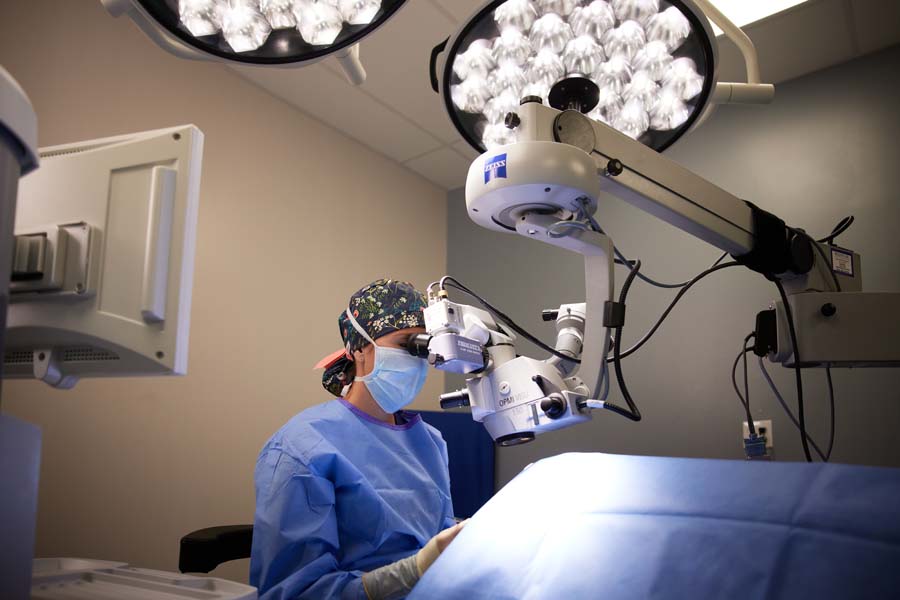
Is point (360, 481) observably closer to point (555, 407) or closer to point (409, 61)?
point (555, 407)

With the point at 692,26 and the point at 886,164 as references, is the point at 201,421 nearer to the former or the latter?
the point at 692,26

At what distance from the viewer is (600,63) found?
3.35 feet

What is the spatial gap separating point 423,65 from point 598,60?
1.84 meters

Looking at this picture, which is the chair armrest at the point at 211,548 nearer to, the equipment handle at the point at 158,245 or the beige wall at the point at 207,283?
the beige wall at the point at 207,283

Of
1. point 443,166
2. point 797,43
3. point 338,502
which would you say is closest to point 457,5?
point 443,166

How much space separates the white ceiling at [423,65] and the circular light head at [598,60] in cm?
116

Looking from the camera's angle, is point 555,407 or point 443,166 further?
point 443,166

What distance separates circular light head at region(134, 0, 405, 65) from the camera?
2.99 ft

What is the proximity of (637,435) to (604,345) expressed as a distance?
2061 mm

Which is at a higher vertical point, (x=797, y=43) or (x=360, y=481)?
(x=797, y=43)

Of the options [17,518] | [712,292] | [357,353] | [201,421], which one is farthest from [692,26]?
[201,421]

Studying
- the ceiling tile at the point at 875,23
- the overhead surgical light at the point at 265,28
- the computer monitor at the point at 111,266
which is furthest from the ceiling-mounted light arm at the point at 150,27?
the ceiling tile at the point at 875,23

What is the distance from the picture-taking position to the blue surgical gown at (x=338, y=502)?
1.38m

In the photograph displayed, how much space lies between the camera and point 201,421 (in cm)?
244
